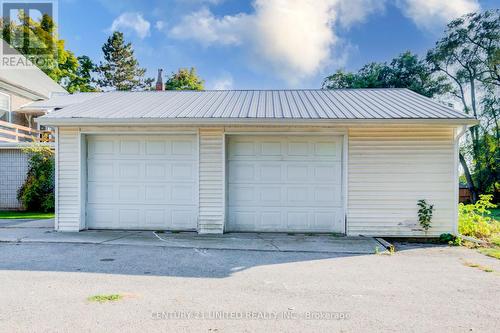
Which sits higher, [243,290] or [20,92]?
[20,92]

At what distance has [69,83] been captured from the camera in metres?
30.2

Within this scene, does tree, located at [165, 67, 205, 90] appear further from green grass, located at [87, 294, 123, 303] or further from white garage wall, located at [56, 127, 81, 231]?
green grass, located at [87, 294, 123, 303]

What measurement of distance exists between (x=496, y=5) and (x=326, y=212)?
19.9m

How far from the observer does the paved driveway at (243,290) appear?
10.6 ft

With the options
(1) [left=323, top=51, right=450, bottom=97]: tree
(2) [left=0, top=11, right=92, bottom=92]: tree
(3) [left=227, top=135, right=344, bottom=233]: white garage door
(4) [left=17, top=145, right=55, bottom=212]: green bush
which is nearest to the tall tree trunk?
(1) [left=323, top=51, right=450, bottom=97]: tree

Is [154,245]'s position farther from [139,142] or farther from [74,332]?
[74,332]

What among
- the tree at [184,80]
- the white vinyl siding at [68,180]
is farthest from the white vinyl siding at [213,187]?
the tree at [184,80]

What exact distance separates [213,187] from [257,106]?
7.96 feet

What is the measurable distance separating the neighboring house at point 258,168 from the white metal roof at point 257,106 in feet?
0.16

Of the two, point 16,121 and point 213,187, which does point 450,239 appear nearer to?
point 213,187

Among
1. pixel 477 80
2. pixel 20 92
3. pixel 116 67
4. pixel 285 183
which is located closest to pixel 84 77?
pixel 116 67

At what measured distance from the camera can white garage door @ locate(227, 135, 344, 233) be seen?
7773 millimetres

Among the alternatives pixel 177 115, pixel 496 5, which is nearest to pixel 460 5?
pixel 496 5

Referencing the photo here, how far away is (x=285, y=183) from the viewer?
7.82 meters
